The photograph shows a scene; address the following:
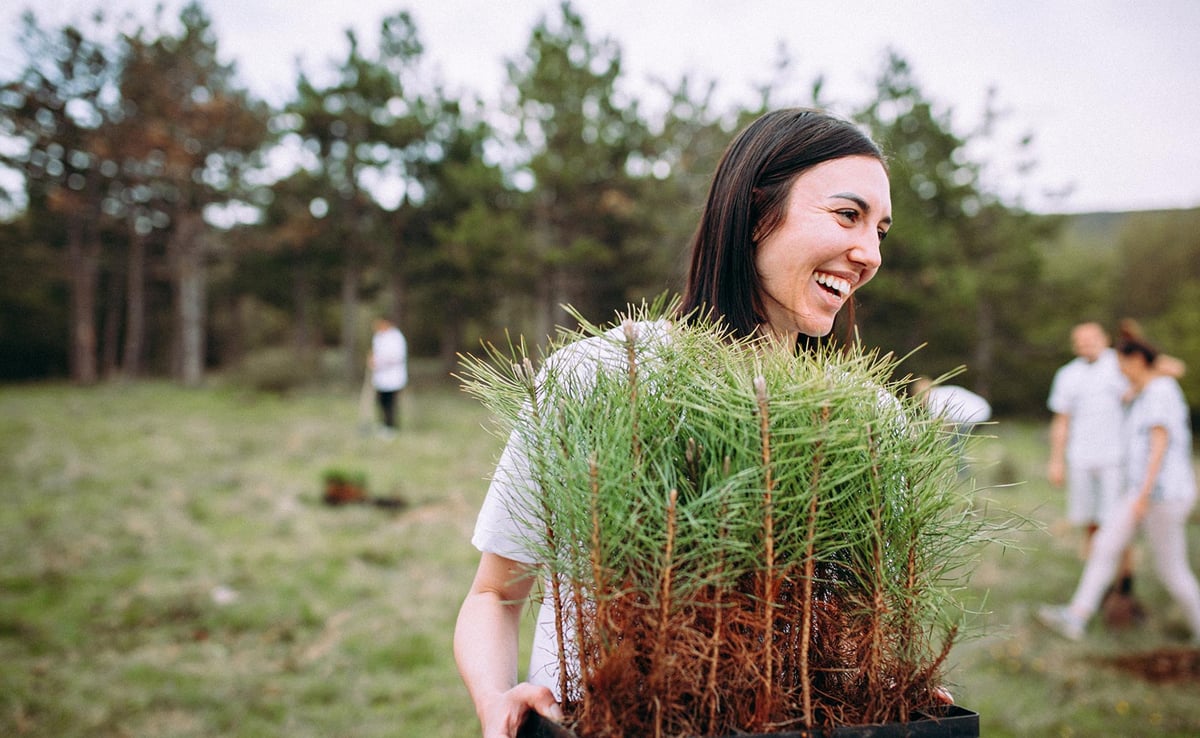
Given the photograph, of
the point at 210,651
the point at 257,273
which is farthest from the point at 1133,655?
the point at 257,273

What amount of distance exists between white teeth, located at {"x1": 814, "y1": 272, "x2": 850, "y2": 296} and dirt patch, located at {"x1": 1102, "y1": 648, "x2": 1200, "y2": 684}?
5208 mm

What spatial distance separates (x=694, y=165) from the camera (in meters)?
20.7

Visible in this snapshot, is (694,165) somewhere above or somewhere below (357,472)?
above

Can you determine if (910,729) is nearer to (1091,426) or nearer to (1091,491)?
(1091,426)

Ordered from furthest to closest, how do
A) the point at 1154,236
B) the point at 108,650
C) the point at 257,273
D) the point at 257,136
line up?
1. the point at 1154,236
2. the point at 257,273
3. the point at 257,136
4. the point at 108,650

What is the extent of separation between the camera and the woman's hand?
37.2 inches

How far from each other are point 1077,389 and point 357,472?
7.91m

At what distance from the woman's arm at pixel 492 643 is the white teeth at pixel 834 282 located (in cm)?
76

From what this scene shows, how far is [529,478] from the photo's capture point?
98 cm

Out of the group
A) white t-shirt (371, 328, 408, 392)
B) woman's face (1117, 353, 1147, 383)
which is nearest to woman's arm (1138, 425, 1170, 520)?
woman's face (1117, 353, 1147, 383)

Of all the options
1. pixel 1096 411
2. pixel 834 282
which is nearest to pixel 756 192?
pixel 834 282

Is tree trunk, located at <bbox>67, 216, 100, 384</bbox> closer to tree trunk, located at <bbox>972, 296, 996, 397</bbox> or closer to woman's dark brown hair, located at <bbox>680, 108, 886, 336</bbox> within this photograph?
woman's dark brown hair, located at <bbox>680, 108, 886, 336</bbox>

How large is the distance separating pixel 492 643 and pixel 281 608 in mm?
5463

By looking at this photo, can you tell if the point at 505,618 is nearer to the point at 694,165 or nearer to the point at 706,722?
the point at 706,722
